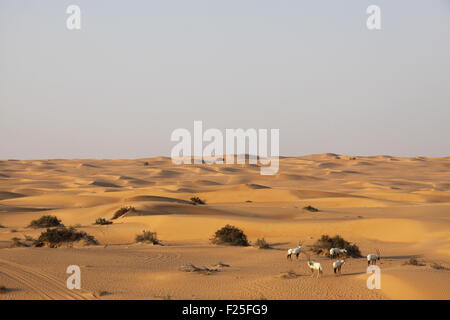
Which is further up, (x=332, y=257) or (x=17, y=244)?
(x=332, y=257)

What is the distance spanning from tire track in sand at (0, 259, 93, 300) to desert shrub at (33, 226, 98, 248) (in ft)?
15.2

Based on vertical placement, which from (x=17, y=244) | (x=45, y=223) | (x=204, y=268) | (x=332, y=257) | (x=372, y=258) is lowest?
(x=45, y=223)

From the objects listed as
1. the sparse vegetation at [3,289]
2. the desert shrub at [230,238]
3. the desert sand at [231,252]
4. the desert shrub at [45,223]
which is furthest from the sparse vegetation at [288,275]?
the desert shrub at [45,223]

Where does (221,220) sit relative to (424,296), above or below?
below

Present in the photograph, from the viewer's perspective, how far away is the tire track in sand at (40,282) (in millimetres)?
10398

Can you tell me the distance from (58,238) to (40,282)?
7.35 metres

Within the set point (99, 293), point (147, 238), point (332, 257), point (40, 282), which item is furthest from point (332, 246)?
point (40, 282)

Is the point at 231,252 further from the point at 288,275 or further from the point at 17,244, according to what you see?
the point at 17,244

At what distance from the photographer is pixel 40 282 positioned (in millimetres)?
11609

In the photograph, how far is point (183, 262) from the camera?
14.9m

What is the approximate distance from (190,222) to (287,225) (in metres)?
4.14
